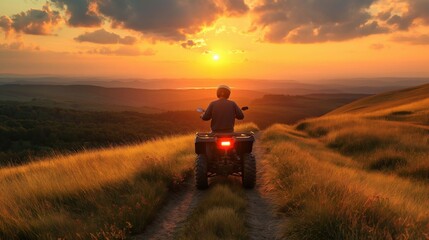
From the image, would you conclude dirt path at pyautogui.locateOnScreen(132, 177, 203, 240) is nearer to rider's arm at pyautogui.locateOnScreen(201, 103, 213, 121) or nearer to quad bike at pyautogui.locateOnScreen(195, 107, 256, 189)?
quad bike at pyautogui.locateOnScreen(195, 107, 256, 189)

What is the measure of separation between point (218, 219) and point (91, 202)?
3.05 m

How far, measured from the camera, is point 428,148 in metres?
17.2

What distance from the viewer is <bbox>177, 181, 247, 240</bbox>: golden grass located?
5.62 meters

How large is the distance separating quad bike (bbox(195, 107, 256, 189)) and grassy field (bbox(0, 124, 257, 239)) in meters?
0.85

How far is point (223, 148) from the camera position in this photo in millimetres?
8867

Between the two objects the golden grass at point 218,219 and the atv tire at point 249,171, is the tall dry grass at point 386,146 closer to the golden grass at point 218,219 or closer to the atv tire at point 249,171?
the atv tire at point 249,171

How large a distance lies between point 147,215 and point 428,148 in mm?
15905

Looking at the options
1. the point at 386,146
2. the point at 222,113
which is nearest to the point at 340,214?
the point at 222,113

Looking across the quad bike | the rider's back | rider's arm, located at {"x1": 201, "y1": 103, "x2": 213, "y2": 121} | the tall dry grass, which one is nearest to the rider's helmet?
the rider's back

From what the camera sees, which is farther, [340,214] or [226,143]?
[226,143]

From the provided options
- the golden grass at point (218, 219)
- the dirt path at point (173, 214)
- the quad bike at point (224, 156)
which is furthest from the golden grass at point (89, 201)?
the golden grass at point (218, 219)

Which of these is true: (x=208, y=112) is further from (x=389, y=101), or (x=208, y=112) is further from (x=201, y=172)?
(x=389, y=101)

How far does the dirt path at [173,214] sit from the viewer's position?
6258mm

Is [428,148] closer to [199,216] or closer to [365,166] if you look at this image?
[365,166]
